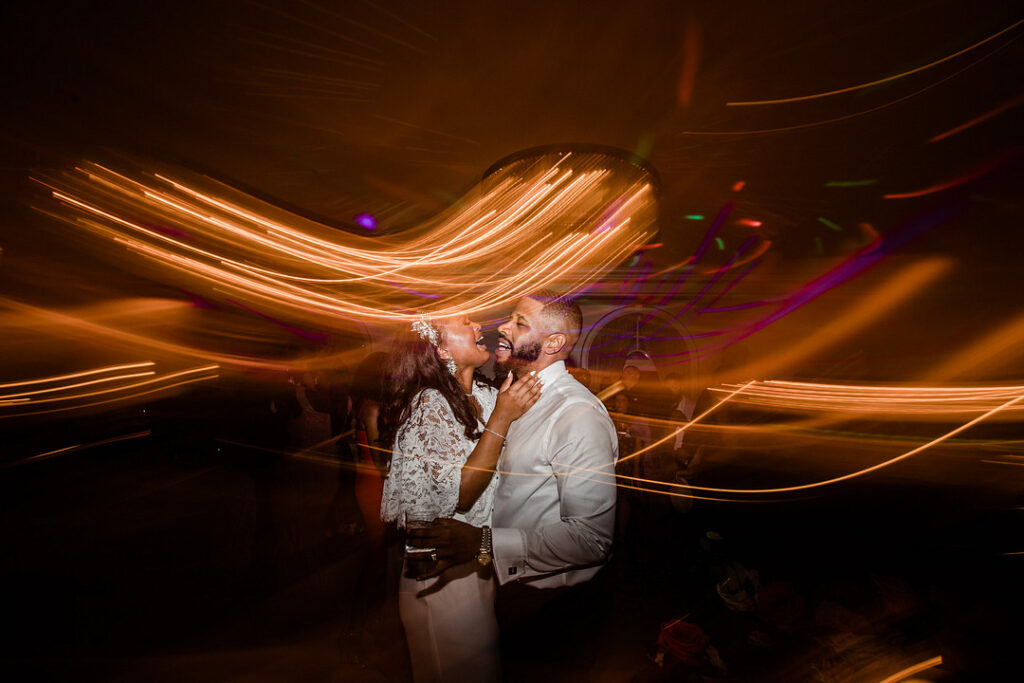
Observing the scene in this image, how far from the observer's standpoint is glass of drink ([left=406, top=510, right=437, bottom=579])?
1.84 metres

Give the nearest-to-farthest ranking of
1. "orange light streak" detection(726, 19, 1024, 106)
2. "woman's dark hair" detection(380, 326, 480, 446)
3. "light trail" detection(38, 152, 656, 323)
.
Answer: "orange light streak" detection(726, 19, 1024, 106) < "woman's dark hair" detection(380, 326, 480, 446) < "light trail" detection(38, 152, 656, 323)

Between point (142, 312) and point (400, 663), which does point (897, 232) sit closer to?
point (400, 663)

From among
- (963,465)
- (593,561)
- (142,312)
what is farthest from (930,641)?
(142,312)

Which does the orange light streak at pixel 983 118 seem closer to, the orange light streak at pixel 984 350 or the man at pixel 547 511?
the man at pixel 547 511

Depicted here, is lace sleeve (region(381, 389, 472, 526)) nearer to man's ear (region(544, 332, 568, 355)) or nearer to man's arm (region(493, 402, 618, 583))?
man's arm (region(493, 402, 618, 583))

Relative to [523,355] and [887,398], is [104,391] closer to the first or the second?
[523,355]

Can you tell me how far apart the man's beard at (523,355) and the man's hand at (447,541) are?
2.62 feet

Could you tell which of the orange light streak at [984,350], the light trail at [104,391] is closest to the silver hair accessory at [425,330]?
the light trail at [104,391]

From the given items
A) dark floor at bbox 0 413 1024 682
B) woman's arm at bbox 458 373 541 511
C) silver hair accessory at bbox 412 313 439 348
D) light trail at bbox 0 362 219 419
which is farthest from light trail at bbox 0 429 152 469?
woman's arm at bbox 458 373 541 511

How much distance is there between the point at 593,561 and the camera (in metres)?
1.75

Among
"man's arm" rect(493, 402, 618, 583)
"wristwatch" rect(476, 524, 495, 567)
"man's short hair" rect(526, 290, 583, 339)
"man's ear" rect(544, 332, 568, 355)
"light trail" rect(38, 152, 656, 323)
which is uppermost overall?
"light trail" rect(38, 152, 656, 323)

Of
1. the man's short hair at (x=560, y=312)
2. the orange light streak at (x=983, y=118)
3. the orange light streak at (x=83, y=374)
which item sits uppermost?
A: the orange light streak at (x=983, y=118)

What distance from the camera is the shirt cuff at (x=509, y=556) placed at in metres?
1.88

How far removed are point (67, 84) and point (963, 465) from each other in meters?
5.33
